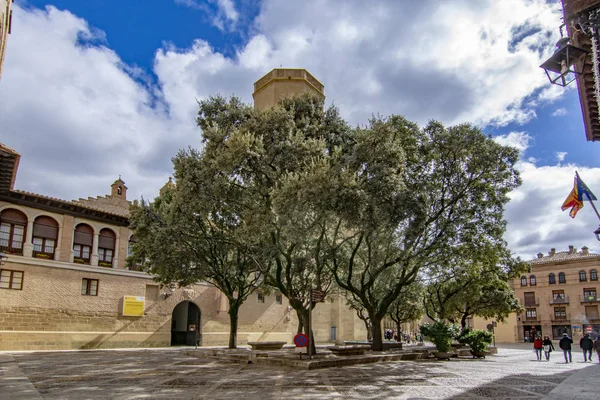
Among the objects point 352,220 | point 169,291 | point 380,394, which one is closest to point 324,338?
point 169,291

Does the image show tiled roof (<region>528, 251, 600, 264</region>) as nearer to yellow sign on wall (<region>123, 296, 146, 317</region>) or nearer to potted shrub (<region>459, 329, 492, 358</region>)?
potted shrub (<region>459, 329, 492, 358</region>)

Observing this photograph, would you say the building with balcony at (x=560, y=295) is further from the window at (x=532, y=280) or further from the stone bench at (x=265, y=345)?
the stone bench at (x=265, y=345)

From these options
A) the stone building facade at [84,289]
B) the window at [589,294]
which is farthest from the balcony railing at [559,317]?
the stone building facade at [84,289]

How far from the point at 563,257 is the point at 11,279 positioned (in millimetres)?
62280

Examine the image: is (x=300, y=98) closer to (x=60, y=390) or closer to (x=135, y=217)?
(x=135, y=217)

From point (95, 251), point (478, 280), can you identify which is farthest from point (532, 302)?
point (95, 251)

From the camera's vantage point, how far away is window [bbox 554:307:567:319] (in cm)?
5831

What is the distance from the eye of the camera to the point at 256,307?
4034cm

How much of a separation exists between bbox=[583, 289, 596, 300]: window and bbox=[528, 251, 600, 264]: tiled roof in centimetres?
395

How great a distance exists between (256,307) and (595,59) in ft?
111

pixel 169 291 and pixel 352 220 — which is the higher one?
pixel 352 220

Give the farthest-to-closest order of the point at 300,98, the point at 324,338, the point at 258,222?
the point at 324,338 < the point at 300,98 < the point at 258,222

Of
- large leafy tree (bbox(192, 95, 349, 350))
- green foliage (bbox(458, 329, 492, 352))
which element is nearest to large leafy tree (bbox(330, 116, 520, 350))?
large leafy tree (bbox(192, 95, 349, 350))

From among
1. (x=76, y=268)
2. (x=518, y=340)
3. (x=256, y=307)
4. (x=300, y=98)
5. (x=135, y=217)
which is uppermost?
(x=300, y=98)
